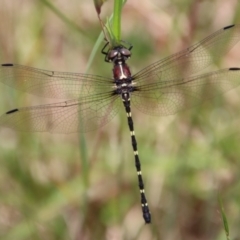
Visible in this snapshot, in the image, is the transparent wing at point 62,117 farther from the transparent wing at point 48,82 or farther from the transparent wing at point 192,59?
the transparent wing at point 192,59

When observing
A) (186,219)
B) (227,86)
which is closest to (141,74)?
(227,86)

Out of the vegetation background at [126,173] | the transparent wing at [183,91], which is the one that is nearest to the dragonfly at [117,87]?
the transparent wing at [183,91]

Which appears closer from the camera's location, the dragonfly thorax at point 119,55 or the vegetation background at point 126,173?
the dragonfly thorax at point 119,55

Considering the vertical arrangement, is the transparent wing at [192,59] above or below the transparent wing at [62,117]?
above

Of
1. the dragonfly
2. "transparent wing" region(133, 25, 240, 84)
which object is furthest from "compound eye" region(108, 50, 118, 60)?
"transparent wing" region(133, 25, 240, 84)

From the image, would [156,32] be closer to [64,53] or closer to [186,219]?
[64,53]

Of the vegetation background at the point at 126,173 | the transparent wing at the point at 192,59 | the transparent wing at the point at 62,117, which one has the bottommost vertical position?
the vegetation background at the point at 126,173

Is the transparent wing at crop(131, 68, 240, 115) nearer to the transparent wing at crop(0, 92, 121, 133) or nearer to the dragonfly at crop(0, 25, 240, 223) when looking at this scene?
the dragonfly at crop(0, 25, 240, 223)
